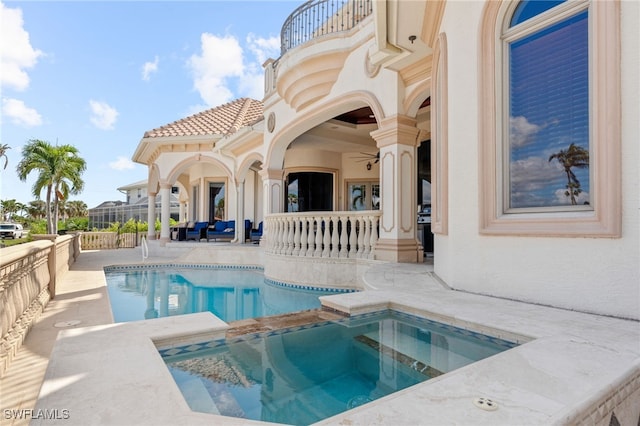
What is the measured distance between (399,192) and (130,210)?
88.8 ft

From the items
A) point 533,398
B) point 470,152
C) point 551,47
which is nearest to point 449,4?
point 551,47

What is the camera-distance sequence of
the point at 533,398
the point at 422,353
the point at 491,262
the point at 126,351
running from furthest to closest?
the point at 491,262 → the point at 422,353 → the point at 126,351 → the point at 533,398

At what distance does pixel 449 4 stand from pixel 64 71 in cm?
1274

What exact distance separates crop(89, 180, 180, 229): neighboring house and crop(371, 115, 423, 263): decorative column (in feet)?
66.2

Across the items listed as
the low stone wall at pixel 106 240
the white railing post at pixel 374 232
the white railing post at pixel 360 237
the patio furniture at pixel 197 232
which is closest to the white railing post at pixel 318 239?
the white railing post at pixel 360 237

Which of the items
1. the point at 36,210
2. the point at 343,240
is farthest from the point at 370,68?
the point at 36,210

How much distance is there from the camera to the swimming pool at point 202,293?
5641 millimetres

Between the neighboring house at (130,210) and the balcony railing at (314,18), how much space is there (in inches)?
724

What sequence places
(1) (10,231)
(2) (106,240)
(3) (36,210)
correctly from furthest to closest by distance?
(3) (36,210), (1) (10,231), (2) (106,240)

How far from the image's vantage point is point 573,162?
2.92 meters

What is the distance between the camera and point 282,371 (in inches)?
85.0

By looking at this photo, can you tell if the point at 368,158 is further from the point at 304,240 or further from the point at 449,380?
the point at 449,380

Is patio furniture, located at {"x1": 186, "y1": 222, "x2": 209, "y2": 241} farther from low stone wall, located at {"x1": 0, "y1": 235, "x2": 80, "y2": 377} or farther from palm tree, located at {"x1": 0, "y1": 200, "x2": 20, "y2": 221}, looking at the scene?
palm tree, located at {"x1": 0, "y1": 200, "x2": 20, "y2": 221}

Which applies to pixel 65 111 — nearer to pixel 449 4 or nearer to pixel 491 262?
pixel 449 4
